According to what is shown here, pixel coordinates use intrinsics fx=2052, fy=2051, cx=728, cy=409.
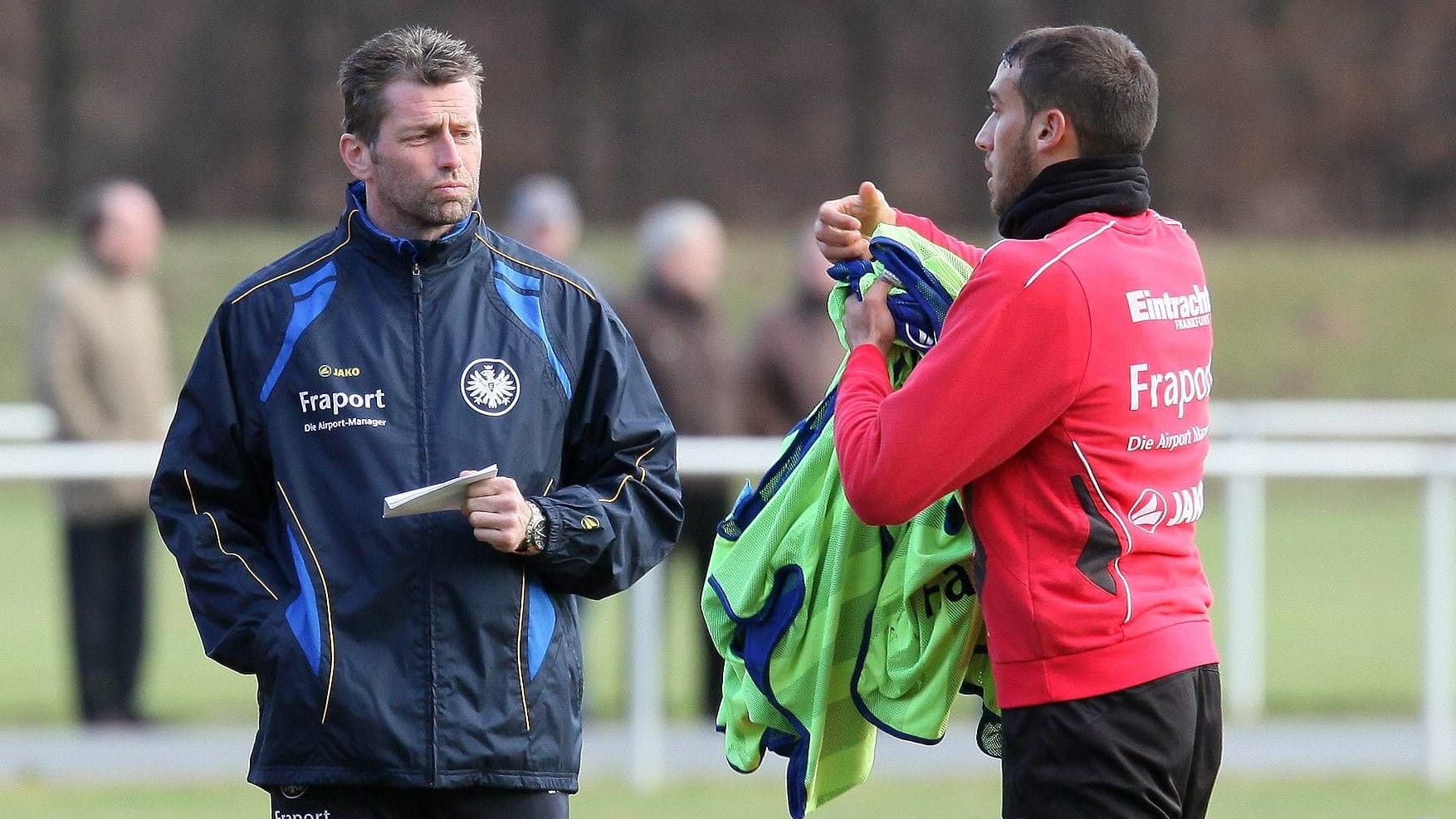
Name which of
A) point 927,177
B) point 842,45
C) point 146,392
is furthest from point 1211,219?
point 146,392

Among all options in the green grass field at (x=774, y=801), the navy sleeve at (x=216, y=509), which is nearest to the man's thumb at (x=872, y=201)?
the navy sleeve at (x=216, y=509)

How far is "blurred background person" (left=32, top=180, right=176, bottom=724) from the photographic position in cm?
823

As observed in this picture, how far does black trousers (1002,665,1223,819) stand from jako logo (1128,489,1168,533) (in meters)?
0.25

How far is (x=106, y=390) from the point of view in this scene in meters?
8.65

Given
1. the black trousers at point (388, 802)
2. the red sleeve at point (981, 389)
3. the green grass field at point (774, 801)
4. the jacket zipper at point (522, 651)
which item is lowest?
the green grass field at point (774, 801)

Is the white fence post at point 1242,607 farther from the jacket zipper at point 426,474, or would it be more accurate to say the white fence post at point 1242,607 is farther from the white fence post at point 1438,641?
the jacket zipper at point 426,474

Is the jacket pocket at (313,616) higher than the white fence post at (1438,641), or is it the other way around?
the jacket pocket at (313,616)

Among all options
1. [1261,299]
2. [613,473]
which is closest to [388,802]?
[613,473]

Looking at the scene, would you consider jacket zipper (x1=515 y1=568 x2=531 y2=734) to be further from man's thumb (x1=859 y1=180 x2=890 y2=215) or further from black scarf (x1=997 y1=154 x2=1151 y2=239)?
black scarf (x1=997 y1=154 x2=1151 y2=239)

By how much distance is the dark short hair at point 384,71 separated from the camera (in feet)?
11.9

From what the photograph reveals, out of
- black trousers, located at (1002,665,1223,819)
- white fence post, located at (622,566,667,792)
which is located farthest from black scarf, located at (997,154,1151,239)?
white fence post, located at (622,566,667,792)

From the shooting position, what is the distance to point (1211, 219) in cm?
3522

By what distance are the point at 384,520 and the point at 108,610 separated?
5092 mm

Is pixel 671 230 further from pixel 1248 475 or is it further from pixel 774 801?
pixel 774 801
